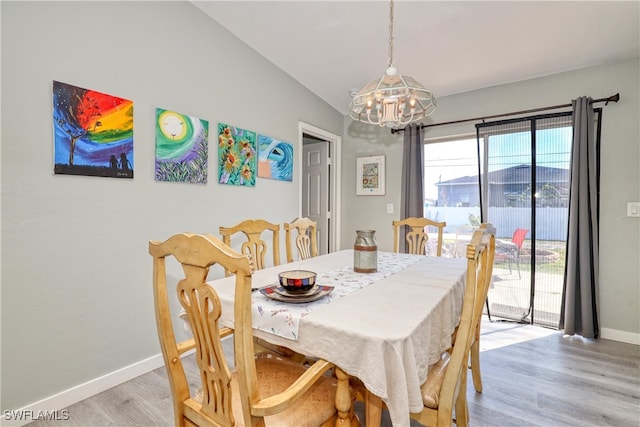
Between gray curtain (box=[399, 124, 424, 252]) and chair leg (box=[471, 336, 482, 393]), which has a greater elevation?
gray curtain (box=[399, 124, 424, 252])

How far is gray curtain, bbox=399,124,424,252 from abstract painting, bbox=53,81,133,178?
2689 mm

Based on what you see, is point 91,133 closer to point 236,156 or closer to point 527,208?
point 236,156

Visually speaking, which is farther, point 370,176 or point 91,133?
point 370,176

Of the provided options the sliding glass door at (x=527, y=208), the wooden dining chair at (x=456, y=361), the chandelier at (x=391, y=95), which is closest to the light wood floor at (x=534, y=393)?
the sliding glass door at (x=527, y=208)

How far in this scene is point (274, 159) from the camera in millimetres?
3184

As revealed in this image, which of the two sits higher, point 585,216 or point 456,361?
point 585,216

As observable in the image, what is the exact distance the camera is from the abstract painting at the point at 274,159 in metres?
3.04

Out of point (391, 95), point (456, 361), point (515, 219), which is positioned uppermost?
point (391, 95)

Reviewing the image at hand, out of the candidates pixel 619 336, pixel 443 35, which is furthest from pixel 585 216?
pixel 443 35

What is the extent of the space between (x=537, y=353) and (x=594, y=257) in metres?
0.97

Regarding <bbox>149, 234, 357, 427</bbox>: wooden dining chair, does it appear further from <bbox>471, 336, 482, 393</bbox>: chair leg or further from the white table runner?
<bbox>471, 336, 482, 393</bbox>: chair leg

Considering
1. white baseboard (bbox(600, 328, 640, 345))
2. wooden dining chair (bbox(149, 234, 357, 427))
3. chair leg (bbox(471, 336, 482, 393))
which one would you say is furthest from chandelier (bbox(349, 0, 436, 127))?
white baseboard (bbox(600, 328, 640, 345))

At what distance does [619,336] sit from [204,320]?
3412 mm

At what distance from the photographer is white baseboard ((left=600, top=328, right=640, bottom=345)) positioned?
256 centimetres
